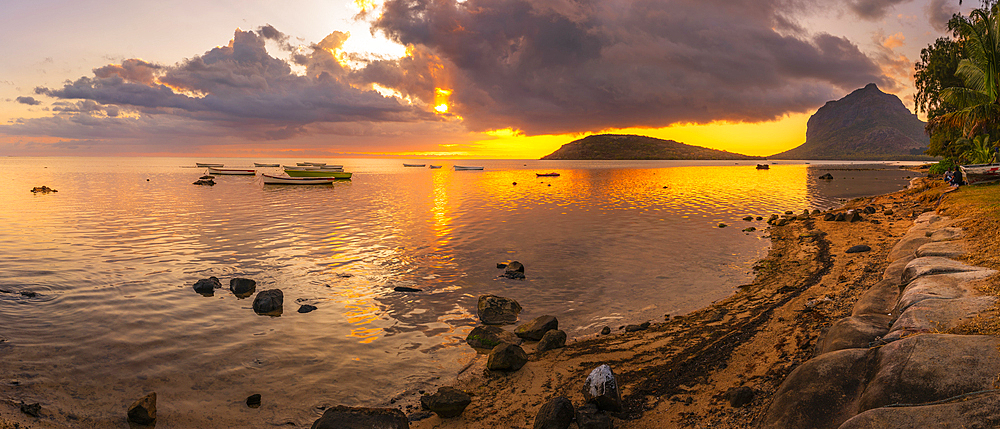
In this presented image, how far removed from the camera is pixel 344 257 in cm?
2261

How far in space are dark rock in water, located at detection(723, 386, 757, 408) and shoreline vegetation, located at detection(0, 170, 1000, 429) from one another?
0.02m

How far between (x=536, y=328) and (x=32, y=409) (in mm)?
11248

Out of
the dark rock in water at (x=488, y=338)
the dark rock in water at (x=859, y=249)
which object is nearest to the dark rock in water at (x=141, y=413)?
the dark rock in water at (x=488, y=338)

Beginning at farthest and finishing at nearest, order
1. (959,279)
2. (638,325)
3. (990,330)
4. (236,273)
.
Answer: (236,273)
(638,325)
(959,279)
(990,330)

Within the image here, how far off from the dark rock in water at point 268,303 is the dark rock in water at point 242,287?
158 cm

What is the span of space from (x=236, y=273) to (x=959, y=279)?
78.9ft

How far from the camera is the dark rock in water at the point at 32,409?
8.56 meters

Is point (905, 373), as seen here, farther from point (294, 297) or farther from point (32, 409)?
point (294, 297)

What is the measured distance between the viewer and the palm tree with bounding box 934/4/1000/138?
32094 millimetres

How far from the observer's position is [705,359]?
385 inches

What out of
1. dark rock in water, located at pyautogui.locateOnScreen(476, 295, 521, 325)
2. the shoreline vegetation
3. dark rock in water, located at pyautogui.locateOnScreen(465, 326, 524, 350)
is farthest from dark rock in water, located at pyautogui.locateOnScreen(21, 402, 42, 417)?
dark rock in water, located at pyautogui.locateOnScreen(476, 295, 521, 325)

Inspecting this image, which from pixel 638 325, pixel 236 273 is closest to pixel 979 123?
pixel 638 325

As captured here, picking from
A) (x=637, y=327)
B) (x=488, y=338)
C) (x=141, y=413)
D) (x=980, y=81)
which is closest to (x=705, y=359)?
(x=637, y=327)

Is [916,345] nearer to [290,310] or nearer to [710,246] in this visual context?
[290,310]
